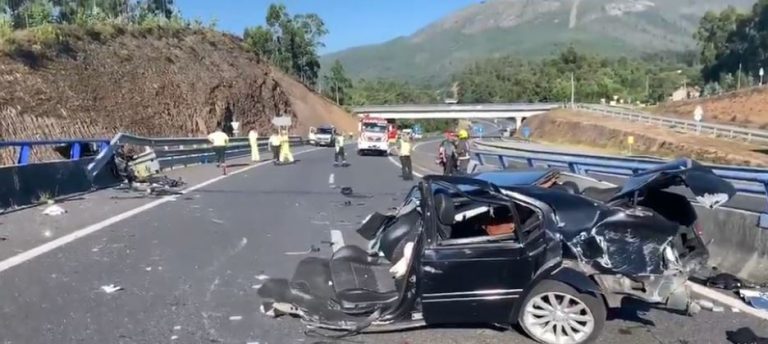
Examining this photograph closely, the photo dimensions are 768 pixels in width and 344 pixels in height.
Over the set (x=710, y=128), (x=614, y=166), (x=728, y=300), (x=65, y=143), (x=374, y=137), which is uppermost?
(x=65, y=143)

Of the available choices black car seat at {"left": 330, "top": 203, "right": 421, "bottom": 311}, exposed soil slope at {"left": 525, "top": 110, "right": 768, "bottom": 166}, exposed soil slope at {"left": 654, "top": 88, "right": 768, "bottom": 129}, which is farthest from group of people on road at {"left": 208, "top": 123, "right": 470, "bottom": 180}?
exposed soil slope at {"left": 654, "top": 88, "right": 768, "bottom": 129}

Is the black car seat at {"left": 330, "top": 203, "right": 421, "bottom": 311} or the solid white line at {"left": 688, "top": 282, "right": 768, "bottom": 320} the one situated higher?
the black car seat at {"left": 330, "top": 203, "right": 421, "bottom": 311}

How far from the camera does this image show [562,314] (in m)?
6.02

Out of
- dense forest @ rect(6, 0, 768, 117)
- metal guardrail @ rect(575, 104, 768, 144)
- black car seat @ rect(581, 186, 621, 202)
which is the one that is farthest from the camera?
dense forest @ rect(6, 0, 768, 117)

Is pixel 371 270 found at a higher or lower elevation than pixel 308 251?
higher

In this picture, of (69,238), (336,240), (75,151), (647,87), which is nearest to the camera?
(69,238)

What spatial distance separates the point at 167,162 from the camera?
1066 inches

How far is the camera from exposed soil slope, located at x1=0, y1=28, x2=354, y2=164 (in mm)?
36500

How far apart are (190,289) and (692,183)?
4.63 m

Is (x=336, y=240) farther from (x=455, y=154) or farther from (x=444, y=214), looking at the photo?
(x=455, y=154)

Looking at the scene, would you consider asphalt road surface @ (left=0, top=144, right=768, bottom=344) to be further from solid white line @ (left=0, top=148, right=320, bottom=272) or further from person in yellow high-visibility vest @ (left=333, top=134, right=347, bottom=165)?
person in yellow high-visibility vest @ (left=333, top=134, right=347, bottom=165)

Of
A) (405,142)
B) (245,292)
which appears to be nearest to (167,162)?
(405,142)

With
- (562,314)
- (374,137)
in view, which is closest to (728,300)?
(562,314)

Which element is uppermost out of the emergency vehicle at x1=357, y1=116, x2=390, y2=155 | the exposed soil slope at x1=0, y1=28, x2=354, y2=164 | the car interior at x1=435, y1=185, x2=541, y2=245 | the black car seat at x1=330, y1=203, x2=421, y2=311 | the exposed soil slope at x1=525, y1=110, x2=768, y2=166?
the exposed soil slope at x1=0, y1=28, x2=354, y2=164
